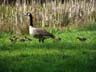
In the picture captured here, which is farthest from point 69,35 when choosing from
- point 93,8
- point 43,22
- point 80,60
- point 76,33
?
point 80,60

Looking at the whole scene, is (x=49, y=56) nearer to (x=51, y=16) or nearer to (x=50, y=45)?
(x=50, y=45)

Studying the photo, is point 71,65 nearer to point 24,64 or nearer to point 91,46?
point 24,64

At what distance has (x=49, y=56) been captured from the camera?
41.5 ft

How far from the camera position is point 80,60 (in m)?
12.0

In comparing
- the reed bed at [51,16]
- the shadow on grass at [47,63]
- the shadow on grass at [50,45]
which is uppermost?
the reed bed at [51,16]

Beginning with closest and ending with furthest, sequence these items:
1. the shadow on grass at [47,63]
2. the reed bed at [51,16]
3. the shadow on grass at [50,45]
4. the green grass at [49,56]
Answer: the shadow on grass at [47,63] → the green grass at [49,56] → the shadow on grass at [50,45] → the reed bed at [51,16]

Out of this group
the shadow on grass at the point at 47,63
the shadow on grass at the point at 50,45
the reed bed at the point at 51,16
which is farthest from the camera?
the reed bed at the point at 51,16

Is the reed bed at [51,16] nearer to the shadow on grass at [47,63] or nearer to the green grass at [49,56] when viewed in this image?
the green grass at [49,56]

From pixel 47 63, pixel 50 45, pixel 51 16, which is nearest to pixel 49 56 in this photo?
pixel 47 63

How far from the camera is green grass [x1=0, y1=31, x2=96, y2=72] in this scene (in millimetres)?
11039

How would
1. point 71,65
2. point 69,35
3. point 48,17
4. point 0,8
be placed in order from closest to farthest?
point 71,65 → point 69,35 → point 48,17 → point 0,8

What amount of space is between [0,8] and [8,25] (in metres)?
3.23

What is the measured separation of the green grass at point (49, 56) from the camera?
11.0 metres

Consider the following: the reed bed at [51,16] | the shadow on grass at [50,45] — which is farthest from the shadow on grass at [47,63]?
the reed bed at [51,16]
